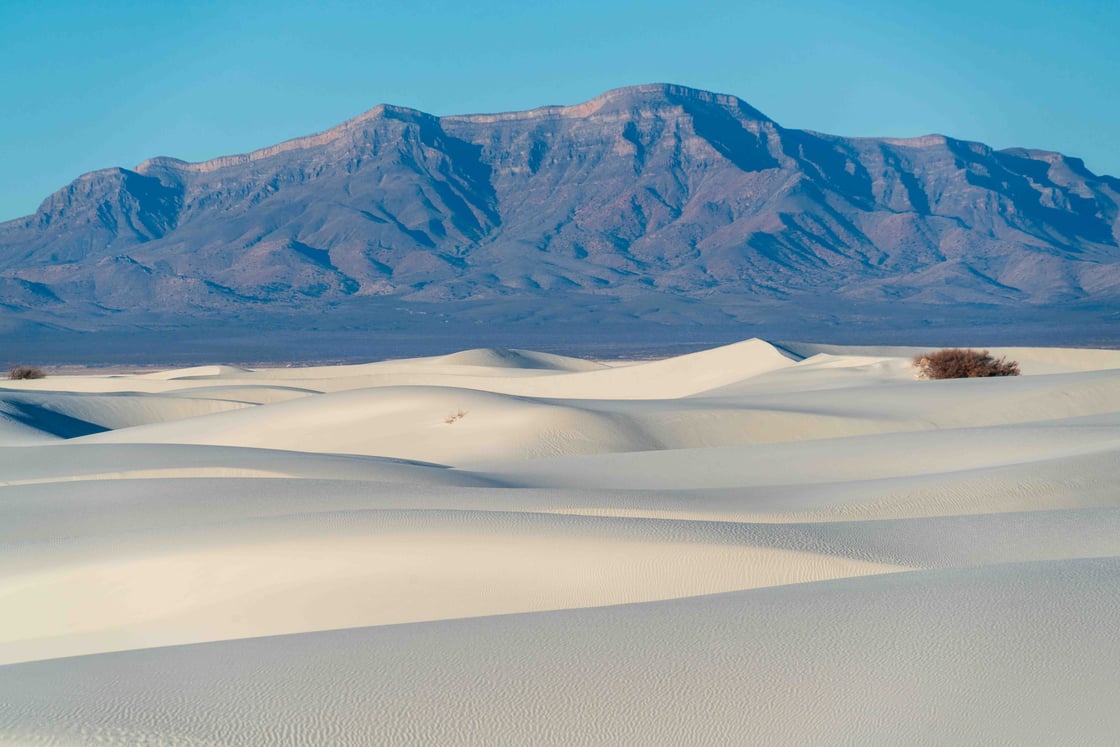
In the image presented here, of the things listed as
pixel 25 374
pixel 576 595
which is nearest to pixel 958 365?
pixel 576 595

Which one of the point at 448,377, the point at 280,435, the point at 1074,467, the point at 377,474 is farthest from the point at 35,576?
the point at 448,377

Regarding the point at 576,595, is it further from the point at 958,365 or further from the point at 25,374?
the point at 25,374

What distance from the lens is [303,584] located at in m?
8.47

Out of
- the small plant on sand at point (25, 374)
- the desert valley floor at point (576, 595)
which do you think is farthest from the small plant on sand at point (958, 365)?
the small plant on sand at point (25, 374)

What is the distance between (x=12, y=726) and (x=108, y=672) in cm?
90

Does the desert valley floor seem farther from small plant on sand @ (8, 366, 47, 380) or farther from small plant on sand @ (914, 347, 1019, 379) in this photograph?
small plant on sand @ (8, 366, 47, 380)

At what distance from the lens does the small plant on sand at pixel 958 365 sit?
31109 mm

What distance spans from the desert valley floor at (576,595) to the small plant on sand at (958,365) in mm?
13532

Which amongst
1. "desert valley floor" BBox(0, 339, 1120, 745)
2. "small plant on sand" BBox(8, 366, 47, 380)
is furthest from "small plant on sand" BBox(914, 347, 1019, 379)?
"small plant on sand" BBox(8, 366, 47, 380)

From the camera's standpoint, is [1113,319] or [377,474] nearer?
[377,474]

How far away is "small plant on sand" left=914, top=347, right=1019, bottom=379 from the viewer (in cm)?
3111

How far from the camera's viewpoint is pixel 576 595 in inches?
309

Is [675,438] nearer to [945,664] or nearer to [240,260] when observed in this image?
[945,664]

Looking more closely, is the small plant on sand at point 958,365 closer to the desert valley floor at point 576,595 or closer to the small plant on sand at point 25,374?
the desert valley floor at point 576,595
